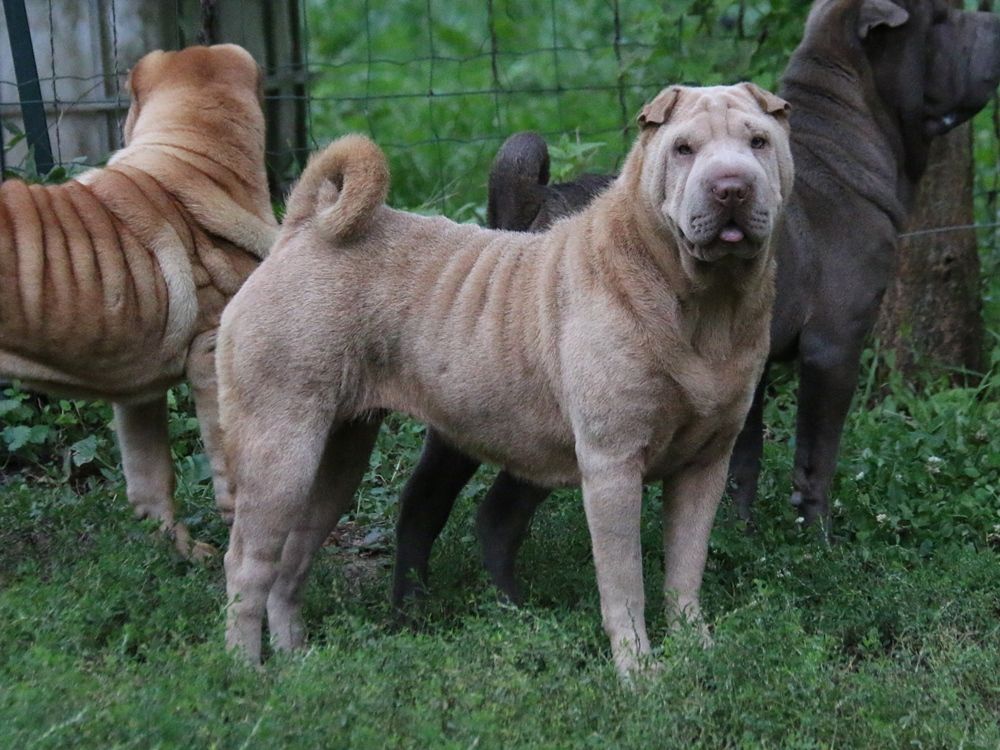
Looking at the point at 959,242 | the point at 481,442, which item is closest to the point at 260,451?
the point at 481,442

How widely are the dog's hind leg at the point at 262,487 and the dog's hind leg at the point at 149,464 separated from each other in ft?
3.87

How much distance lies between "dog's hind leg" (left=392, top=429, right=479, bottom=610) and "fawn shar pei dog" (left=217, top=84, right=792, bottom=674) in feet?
1.32

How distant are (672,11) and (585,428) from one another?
4.38 meters

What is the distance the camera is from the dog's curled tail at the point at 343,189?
192 inches

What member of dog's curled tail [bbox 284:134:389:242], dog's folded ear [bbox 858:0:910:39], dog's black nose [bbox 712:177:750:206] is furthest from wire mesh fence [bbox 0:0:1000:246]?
dog's black nose [bbox 712:177:750:206]

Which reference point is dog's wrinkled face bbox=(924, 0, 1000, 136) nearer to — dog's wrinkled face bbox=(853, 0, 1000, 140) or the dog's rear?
dog's wrinkled face bbox=(853, 0, 1000, 140)

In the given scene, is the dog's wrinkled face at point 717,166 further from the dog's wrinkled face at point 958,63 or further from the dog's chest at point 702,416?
the dog's wrinkled face at point 958,63

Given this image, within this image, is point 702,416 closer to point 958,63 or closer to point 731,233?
point 731,233

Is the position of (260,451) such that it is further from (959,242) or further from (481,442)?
(959,242)

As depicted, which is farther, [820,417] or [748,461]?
[748,461]

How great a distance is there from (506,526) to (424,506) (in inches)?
11.2

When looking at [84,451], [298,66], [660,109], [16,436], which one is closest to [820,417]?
[660,109]

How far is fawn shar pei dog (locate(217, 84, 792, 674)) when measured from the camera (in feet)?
14.7

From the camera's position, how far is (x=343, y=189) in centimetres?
489
